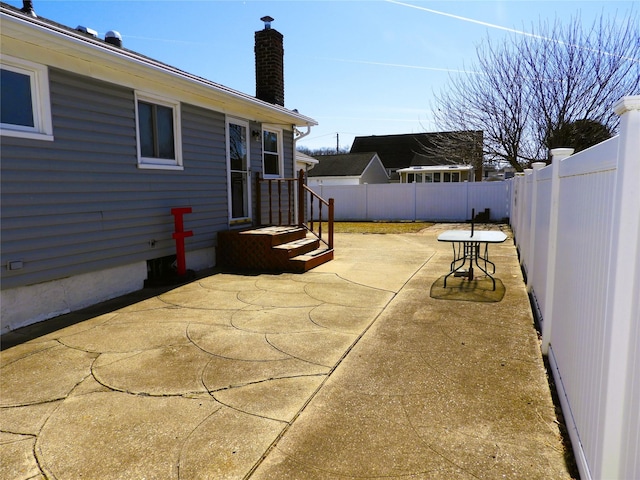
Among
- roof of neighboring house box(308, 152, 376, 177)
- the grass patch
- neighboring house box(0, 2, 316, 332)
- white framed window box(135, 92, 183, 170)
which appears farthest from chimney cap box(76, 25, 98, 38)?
roof of neighboring house box(308, 152, 376, 177)

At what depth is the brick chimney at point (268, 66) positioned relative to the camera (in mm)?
10109

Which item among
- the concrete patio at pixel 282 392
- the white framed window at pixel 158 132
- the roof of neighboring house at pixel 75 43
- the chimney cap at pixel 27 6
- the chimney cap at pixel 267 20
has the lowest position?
the concrete patio at pixel 282 392

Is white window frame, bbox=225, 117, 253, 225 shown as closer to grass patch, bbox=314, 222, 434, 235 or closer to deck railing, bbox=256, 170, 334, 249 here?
deck railing, bbox=256, 170, 334, 249

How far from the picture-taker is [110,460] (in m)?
2.28

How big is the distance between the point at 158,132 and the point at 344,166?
24538 mm

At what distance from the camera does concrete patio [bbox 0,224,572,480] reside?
2.25m

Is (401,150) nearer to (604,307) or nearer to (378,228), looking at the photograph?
(378,228)

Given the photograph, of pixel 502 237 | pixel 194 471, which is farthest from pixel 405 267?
pixel 194 471

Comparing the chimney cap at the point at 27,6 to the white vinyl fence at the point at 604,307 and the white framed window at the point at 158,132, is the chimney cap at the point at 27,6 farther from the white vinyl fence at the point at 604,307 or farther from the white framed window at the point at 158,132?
the white vinyl fence at the point at 604,307

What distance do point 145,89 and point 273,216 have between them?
4.35 metres

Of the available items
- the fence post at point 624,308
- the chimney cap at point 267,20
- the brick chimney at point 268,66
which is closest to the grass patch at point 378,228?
the brick chimney at point 268,66

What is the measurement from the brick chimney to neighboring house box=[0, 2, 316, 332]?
89.4 inches

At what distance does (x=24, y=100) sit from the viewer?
4.59 meters

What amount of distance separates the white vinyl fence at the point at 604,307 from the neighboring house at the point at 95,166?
15.9 ft
